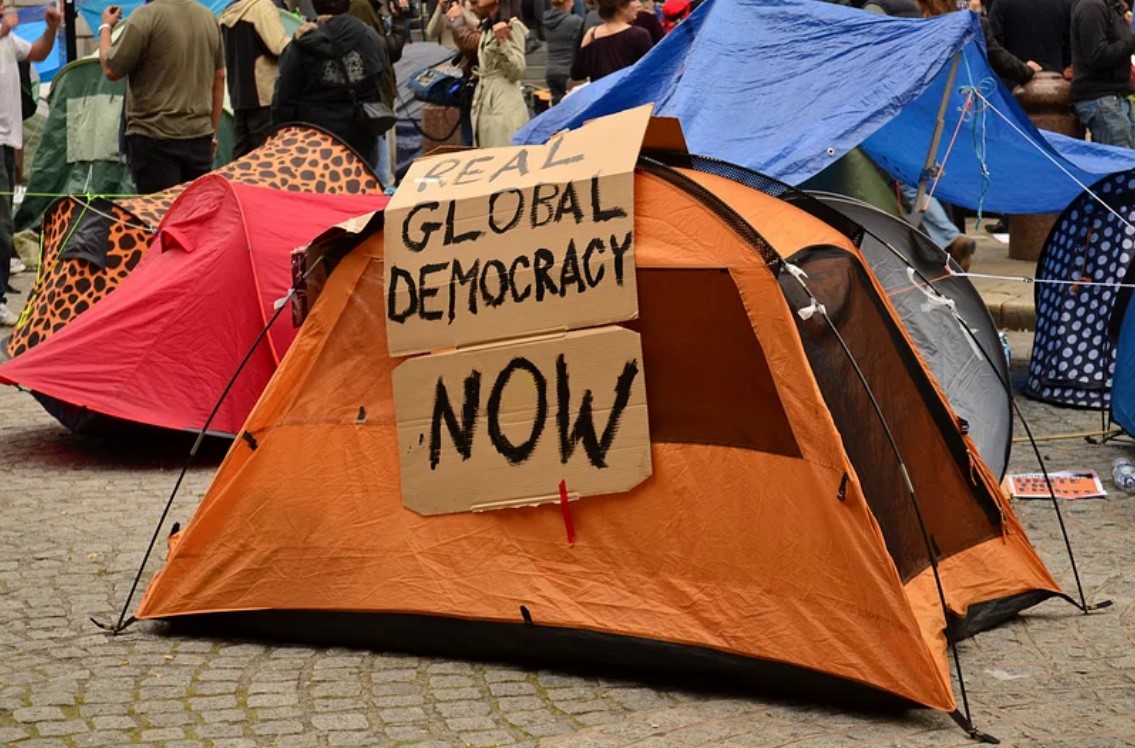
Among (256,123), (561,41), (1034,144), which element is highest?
(1034,144)

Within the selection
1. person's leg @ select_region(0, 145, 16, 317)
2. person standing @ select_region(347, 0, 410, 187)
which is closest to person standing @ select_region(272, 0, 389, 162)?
person standing @ select_region(347, 0, 410, 187)

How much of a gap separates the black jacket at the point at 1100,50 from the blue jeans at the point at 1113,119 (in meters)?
0.05

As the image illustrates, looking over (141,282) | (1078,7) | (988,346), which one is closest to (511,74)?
(1078,7)

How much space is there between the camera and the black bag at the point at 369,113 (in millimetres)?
11234

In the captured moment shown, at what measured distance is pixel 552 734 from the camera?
511cm

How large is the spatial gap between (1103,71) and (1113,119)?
0.34 m

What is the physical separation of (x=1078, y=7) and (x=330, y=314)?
26.5ft

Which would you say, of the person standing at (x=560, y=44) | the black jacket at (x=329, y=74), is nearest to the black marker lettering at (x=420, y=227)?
the black jacket at (x=329, y=74)

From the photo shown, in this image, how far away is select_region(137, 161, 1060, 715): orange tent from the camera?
209 inches

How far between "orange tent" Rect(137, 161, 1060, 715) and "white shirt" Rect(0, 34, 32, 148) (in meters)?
6.76

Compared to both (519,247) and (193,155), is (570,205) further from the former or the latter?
(193,155)

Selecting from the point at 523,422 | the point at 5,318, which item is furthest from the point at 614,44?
the point at 523,422

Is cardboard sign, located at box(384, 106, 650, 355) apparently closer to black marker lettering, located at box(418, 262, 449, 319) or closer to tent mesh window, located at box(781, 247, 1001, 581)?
black marker lettering, located at box(418, 262, 449, 319)

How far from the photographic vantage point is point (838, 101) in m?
8.95
